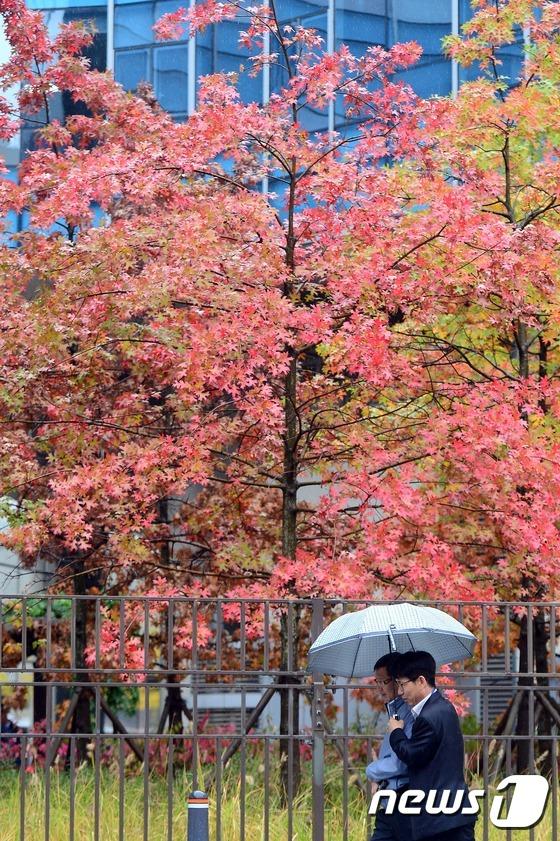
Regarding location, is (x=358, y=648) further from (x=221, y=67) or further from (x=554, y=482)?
(x=221, y=67)

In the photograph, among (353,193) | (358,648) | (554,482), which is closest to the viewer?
(358,648)

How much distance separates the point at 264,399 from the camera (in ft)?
35.9

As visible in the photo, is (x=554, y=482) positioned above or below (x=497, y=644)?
above

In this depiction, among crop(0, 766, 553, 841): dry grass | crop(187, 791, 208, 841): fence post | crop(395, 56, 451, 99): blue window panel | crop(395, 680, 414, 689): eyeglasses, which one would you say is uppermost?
crop(395, 56, 451, 99): blue window panel

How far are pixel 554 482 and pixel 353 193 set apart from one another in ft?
10.1

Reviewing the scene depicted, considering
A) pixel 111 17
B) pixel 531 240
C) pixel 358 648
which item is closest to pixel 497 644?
pixel 531 240

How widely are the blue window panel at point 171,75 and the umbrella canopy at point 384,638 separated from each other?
60.6 ft

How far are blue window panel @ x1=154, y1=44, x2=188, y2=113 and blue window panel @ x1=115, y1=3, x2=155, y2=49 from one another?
0.43 metres

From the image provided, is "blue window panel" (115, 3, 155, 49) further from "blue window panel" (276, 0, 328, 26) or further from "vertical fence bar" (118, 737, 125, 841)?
"vertical fence bar" (118, 737, 125, 841)

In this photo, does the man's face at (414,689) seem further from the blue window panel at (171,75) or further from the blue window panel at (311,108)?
the blue window panel at (171,75)

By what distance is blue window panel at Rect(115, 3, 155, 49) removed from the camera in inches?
963

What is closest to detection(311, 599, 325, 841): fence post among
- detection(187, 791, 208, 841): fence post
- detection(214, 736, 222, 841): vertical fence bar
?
detection(214, 736, 222, 841): vertical fence bar

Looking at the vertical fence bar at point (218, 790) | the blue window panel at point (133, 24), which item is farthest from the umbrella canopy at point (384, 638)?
the blue window panel at point (133, 24)

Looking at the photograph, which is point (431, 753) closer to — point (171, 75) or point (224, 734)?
point (224, 734)
